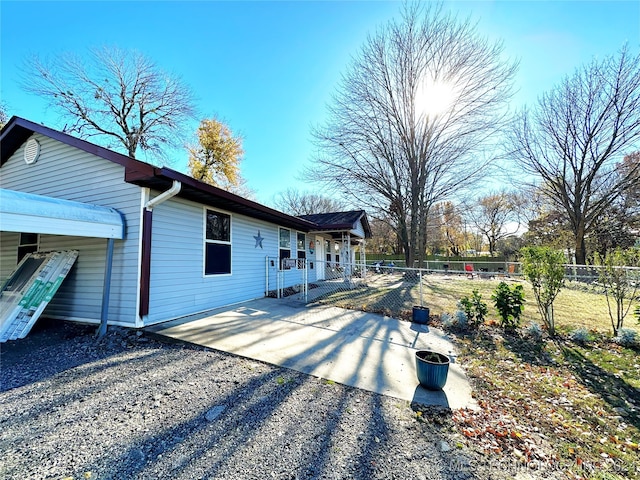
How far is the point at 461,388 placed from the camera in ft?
10.3

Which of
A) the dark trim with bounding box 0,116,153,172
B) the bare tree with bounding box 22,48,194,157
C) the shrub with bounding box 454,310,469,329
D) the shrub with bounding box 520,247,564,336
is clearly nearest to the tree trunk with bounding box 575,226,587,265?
the shrub with bounding box 520,247,564,336

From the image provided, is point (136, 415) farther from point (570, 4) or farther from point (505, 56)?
point (505, 56)

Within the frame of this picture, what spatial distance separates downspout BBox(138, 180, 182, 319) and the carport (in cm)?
44

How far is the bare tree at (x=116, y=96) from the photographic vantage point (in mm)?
13023

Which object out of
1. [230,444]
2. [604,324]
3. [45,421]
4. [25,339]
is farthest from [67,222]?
[604,324]

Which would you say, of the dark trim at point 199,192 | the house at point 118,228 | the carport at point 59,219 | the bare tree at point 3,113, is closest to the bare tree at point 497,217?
the dark trim at point 199,192

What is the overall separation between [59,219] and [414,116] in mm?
15273

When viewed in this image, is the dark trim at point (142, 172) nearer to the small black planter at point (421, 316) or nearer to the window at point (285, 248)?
the window at point (285, 248)

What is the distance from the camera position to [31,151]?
5.73m

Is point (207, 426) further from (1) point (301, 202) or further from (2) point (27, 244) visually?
(1) point (301, 202)

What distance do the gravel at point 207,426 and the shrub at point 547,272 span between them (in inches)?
163

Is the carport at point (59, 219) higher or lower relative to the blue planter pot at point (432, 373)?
higher

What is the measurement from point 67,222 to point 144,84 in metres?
16.4

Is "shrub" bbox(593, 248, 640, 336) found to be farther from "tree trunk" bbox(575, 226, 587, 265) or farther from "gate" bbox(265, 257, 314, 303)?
"tree trunk" bbox(575, 226, 587, 265)
